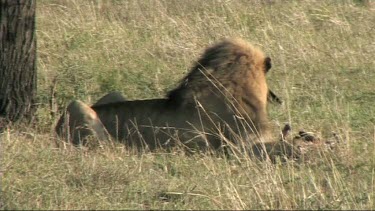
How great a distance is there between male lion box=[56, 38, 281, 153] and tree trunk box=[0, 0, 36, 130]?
22.4 inches

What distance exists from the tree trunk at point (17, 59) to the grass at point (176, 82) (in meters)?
0.27

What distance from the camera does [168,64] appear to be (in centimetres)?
1034

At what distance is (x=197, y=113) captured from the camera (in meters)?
7.91

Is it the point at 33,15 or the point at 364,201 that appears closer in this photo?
the point at 364,201

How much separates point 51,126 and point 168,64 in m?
2.25

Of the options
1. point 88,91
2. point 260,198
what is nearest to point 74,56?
point 88,91

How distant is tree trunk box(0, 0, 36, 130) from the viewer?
8.15m

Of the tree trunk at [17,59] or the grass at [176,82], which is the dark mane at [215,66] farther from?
the tree trunk at [17,59]

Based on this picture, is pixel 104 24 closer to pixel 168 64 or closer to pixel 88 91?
pixel 168 64

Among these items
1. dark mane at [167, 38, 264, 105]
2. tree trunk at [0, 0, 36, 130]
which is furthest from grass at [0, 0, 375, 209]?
dark mane at [167, 38, 264, 105]

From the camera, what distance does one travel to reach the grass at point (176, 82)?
5699 mm

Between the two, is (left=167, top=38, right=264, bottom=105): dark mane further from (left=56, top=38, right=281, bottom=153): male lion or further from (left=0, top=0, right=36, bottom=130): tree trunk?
(left=0, top=0, right=36, bottom=130): tree trunk

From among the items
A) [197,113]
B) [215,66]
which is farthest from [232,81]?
[197,113]

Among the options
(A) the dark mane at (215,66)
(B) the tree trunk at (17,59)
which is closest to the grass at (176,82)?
(B) the tree trunk at (17,59)
